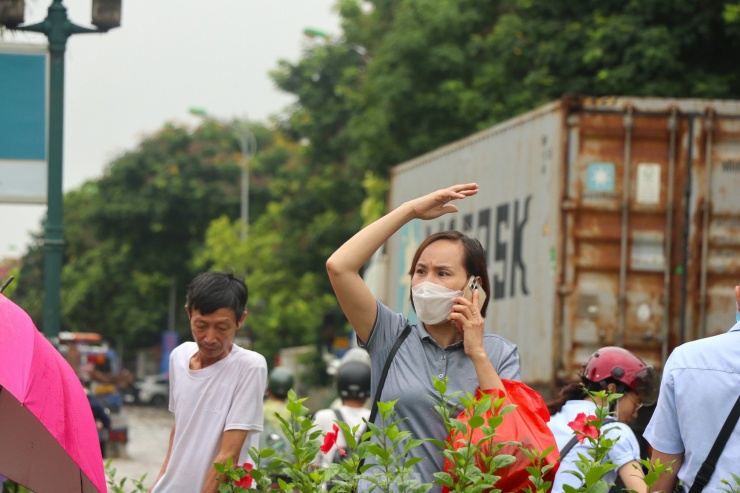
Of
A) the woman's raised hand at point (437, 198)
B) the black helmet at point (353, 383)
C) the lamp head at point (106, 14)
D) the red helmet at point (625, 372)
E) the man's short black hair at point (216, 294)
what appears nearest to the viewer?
the woman's raised hand at point (437, 198)

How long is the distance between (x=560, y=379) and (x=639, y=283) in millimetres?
1030

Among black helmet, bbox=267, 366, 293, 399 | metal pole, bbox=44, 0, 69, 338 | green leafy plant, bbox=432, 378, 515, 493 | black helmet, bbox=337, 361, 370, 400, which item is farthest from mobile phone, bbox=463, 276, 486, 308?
metal pole, bbox=44, 0, 69, 338

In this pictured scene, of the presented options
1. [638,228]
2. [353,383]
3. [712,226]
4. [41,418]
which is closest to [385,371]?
[41,418]

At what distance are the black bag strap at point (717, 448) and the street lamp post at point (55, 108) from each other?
5718 mm

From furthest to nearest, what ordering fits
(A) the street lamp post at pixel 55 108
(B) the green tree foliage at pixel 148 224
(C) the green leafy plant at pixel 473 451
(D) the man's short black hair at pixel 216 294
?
(B) the green tree foliage at pixel 148 224
(A) the street lamp post at pixel 55 108
(D) the man's short black hair at pixel 216 294
(C) the green leafy plant at pixel 473 451

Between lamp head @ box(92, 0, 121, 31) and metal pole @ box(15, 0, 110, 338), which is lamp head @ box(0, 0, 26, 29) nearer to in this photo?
metal pole @ box(15, 0, 110, 338)

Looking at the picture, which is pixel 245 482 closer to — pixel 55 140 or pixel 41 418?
pixel 41 418

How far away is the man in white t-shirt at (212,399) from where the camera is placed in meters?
4.69

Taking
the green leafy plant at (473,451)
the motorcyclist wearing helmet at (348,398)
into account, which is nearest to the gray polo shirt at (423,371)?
the green leafy plant at (473,451)

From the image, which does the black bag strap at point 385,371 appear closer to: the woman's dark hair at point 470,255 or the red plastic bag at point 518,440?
the woman's dark hair at point 470,255

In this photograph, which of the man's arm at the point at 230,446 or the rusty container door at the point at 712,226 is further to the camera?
the rusty container door at the point at 712,226

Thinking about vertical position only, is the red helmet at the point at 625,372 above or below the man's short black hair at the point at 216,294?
below

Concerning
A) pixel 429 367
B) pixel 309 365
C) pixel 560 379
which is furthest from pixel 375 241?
pixel 309 365

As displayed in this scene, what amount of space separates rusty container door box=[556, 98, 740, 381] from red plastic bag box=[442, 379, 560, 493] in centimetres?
767
